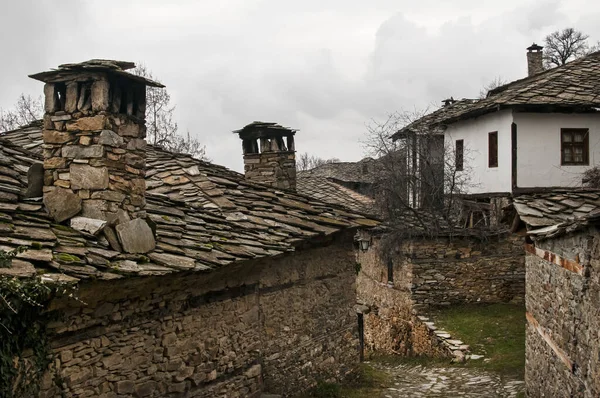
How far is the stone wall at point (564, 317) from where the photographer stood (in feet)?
20.0

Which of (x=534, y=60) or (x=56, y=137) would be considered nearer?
(x=56, y=137)

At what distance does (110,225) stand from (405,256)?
12.2 meters

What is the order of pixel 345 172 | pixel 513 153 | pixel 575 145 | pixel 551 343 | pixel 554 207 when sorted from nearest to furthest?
pixel 551 343, pixel 554 207, pixel 513 153, pixel 575 145, pixel 345 172

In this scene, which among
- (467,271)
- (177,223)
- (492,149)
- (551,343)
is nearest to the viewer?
(177,223)

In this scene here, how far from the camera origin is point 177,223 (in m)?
7.10

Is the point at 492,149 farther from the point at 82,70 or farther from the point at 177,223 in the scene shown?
the point at 82,70

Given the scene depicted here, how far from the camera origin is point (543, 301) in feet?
27.8

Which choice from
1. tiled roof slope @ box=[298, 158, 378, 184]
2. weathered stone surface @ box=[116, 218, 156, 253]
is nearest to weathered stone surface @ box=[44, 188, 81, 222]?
weathered stone surface @ box=[116, 218, 156, 253]

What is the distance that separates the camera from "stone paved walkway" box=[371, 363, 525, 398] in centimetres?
1080

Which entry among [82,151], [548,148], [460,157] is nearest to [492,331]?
[548,148]

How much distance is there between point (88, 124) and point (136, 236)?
1275mm

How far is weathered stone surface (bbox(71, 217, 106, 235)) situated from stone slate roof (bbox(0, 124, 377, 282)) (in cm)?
9

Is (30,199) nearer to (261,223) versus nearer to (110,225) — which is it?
(110,225)

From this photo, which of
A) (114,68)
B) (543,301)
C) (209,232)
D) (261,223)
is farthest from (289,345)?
(114,68)
